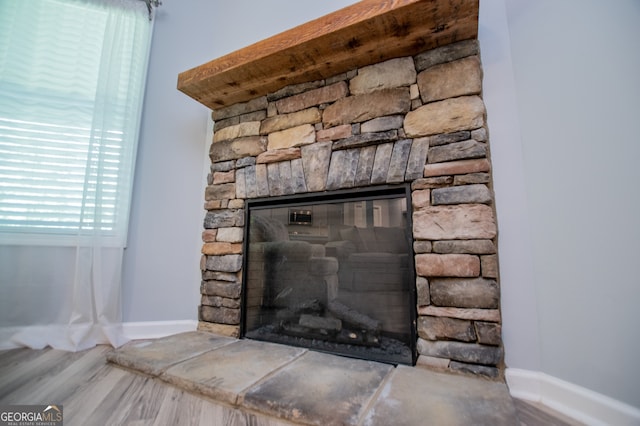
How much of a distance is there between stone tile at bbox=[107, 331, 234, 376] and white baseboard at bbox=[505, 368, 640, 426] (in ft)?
4.36

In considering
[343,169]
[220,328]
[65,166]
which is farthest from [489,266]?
[65,166]

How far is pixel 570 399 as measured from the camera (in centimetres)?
87

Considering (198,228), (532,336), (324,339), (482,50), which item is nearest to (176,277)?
(198,228)

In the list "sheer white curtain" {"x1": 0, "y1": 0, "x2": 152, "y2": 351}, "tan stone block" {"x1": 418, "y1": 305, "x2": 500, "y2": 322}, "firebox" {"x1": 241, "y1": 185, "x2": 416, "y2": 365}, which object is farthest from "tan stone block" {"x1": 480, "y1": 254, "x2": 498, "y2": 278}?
"sheer white curtain" {"x1": 0, "y1": 0, "x2": 152, "y2": 351}

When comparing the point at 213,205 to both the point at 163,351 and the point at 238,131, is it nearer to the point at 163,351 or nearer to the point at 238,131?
the point at 238,131

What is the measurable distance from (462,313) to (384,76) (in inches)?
44.2

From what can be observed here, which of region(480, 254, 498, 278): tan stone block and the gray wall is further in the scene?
region(480, 254, 498, 278): tan stone block

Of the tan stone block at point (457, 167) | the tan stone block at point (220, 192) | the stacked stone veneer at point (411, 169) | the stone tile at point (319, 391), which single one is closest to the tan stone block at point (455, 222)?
the stacked stone veneer at point (411, 169)

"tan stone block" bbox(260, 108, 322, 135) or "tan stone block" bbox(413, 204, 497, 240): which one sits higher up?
"tan stone block" bbox(260, 108, 322, 135)

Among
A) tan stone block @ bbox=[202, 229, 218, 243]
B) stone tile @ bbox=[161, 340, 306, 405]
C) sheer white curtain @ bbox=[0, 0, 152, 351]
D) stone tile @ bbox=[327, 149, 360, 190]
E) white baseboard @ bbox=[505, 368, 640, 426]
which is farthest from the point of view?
tan stone block @ bbox=[202, 229, 218, 243]

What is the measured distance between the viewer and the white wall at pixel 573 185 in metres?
0.77

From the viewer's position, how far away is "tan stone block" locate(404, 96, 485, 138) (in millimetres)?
1120

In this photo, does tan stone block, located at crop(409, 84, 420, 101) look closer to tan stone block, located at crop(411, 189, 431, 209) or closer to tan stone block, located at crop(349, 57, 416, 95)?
tan stone block, located at crop(349, 57, 416, 95)

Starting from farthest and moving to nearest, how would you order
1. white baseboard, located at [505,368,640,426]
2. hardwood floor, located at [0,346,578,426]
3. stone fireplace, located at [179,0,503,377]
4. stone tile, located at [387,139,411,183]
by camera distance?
stone tile, located at [387,139,411,183] < stone fireplace, located at [179,0,503,377] < hardwood floor, located at [0,346,578,426] < white baseboard, located at [505,368,640,426]
